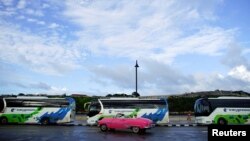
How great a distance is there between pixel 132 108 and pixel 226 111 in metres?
9.59

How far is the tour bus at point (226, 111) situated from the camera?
34438 millimetres

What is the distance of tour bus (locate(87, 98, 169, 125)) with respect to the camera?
116ft

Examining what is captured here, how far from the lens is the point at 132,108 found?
35.7 metres

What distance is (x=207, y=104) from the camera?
35.1m

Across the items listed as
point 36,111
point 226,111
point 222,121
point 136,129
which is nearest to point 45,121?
point 36,111

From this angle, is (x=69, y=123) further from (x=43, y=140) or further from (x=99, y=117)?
(x=43, y=140)

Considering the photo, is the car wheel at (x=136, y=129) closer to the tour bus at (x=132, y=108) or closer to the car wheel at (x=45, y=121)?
the tour bus at (x=132, y=108)

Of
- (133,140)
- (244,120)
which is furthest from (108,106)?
(133,140)

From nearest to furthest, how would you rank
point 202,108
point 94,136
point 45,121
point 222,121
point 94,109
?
point 94,136 → point 222,121 → point 94,109 → point 202,108 → point 45,121

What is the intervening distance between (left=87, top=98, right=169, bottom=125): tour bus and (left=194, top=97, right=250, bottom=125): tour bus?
4.23m

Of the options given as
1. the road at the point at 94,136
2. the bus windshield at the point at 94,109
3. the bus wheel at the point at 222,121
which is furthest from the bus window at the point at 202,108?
the bus windshield at the point at 94,109

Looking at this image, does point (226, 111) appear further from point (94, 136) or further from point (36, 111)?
point (36, 111)

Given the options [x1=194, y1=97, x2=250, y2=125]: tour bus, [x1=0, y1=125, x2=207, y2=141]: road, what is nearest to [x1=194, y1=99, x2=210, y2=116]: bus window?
[x1=194, y1=97, x2=250, y2=125]: tour bus

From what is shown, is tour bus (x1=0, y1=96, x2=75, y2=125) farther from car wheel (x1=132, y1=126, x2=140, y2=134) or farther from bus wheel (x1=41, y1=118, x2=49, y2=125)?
car wheel (x1=132, y1=126, x2=140, y2=134)
